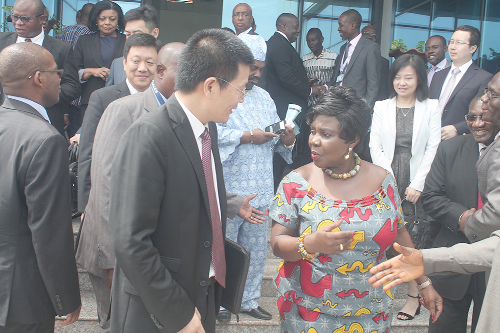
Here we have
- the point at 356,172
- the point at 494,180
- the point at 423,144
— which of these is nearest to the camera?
the point at 494,180

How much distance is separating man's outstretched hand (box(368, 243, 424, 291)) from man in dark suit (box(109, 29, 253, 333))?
0.66m

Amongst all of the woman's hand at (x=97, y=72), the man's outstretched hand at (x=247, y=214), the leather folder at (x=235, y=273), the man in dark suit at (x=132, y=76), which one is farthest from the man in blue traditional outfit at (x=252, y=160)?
the woman's hand at (x=97, y=72)

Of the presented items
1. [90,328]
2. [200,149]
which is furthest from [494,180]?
[90,328]

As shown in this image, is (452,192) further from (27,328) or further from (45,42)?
(45,42)

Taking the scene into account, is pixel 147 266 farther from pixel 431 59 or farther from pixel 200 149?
pixel 431 59

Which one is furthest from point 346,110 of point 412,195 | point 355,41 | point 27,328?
point 355,41

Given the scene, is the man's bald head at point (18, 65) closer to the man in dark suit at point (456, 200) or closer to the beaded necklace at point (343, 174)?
the beaded necklace at point (343, 174)

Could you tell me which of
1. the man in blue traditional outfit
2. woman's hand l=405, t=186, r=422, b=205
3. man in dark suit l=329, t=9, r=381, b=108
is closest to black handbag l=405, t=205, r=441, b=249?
woman's hand l=405, t=186, r=422, b=205

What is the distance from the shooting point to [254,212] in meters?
2.32

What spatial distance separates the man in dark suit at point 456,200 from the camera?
274 cm

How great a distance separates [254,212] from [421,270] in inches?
35.5

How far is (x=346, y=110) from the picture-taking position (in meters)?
2.26

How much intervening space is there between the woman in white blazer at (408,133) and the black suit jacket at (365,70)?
0.88 metres

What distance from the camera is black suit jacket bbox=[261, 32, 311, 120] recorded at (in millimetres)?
5188
